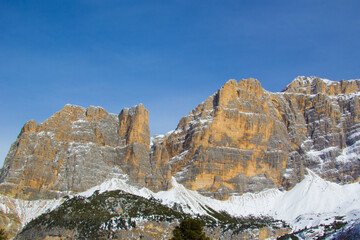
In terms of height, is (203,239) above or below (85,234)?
below

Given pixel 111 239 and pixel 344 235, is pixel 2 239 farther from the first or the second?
pixel 111 239

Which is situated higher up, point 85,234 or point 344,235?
point 85,234

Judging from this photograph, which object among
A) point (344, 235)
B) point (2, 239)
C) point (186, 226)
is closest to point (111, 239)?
point (2, 239)

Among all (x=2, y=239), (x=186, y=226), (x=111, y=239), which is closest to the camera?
(x=186, y=226)

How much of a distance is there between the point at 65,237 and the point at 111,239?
724 inches

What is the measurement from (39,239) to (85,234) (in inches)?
726

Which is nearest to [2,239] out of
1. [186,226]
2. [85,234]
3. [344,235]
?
[186,226]

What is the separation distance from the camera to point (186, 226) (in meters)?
101

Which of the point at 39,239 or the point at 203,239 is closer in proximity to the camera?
the point at 203,239

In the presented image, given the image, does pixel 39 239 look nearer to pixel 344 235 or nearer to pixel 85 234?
pixel 85 234

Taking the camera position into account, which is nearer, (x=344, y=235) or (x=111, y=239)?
(x=344, y=235)

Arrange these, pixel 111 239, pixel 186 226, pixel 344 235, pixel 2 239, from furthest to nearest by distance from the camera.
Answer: pixel 111 239 → pixel 2 239 → pixel 186 226 → pixel 344 235

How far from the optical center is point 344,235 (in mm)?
92125

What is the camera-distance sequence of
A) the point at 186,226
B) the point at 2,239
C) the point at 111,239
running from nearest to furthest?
the point at 186,226
the point at 2,239
the point at 111,239
